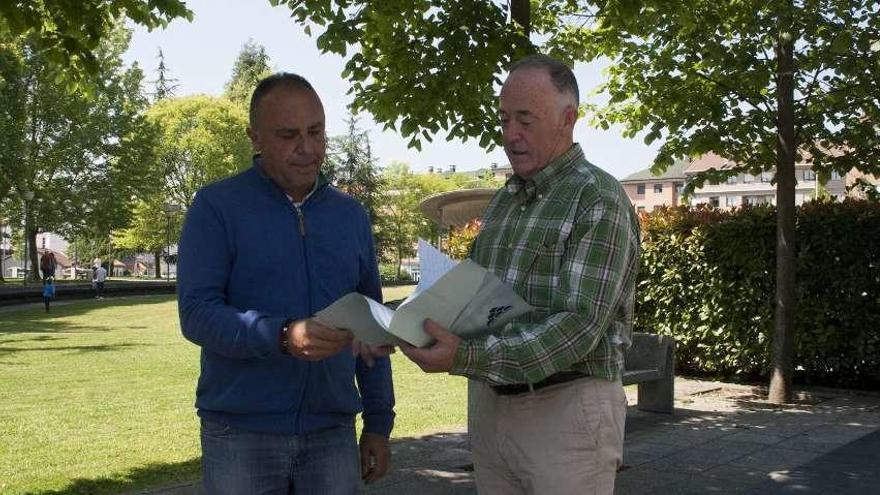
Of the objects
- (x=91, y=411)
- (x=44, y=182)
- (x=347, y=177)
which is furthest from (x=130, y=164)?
(x=91, y=411)

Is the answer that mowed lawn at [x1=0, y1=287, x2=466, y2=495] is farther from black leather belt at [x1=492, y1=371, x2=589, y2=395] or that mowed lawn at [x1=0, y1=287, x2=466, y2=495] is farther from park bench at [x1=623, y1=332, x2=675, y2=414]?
black leather belt at [x1=492, y1=371, x2=589, y2=395]

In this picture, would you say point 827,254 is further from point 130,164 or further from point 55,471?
point 130,164

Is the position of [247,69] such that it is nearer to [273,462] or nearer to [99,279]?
[99,279]

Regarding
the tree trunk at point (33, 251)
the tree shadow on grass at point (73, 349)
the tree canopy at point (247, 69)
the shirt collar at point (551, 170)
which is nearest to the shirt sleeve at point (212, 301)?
the shirt collar at point (551, 170)

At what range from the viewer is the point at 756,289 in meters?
11.5

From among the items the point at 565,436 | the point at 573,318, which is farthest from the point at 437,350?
the point at 565,436

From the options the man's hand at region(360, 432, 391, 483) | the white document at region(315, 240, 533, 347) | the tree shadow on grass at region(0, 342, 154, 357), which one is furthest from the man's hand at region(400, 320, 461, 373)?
the tree shadow on grass at region(0, 342, 154, 357)

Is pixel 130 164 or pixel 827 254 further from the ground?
pixel 130 164

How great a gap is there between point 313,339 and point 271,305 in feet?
1.10

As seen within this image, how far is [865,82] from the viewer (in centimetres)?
942

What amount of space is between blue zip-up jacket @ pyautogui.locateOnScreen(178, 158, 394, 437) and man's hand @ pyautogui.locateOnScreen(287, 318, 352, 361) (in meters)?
0.06

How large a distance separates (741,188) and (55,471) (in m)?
122

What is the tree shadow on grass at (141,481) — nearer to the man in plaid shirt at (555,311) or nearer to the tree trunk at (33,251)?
the man in plaid shirt at (555,311)

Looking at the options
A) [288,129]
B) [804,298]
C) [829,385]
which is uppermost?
[288,129]
